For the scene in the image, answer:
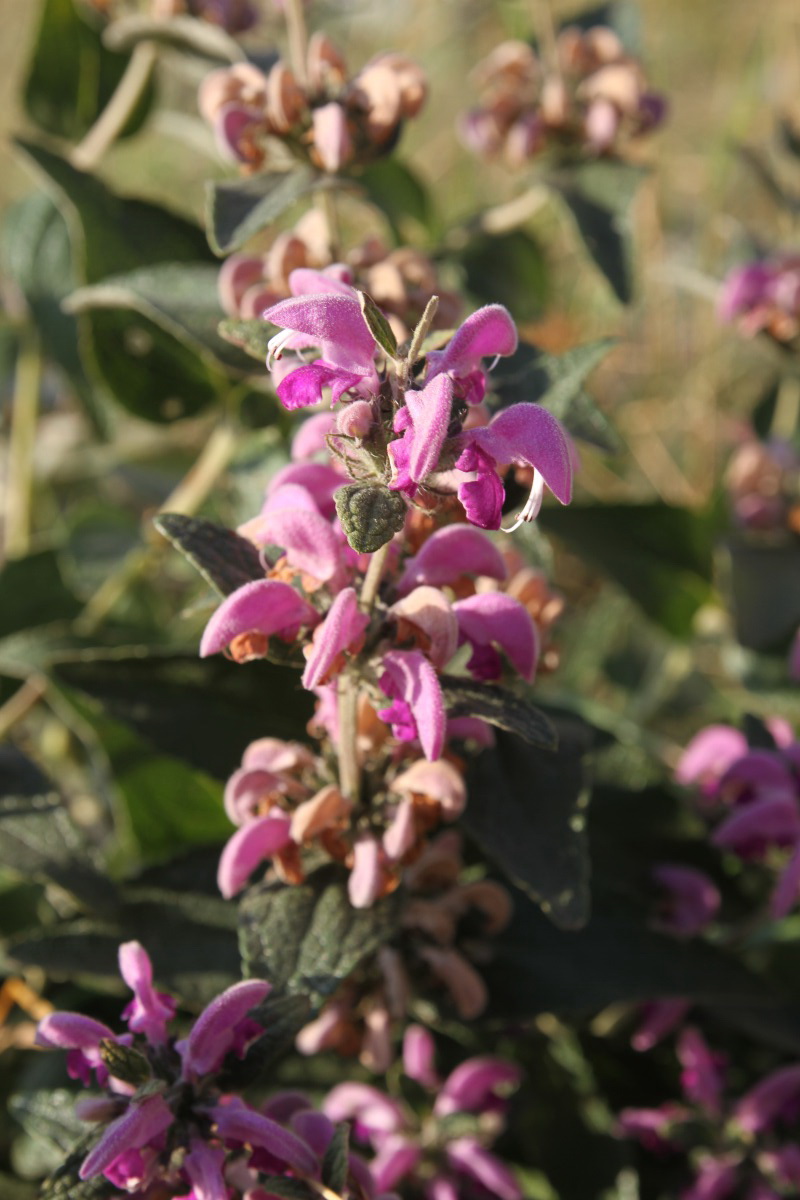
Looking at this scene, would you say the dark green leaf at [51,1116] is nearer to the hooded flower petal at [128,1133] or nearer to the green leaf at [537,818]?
the hooded flower petal at [128,1133]

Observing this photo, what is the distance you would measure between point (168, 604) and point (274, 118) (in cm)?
113

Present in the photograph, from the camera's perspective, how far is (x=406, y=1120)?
3.11 ft

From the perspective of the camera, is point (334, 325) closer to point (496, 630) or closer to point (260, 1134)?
point (496, 630)

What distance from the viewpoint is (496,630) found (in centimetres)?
67

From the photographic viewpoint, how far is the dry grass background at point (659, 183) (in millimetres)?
2168

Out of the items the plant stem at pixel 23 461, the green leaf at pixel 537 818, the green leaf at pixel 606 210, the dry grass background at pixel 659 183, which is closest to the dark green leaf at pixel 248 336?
the green leaf at pixel 537 818

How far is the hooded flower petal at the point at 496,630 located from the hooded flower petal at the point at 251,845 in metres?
0.17

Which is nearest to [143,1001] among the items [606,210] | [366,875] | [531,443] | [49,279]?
[366,875]

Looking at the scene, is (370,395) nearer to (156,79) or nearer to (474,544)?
(474,544)

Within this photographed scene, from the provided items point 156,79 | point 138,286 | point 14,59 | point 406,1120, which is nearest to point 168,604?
point 156,79

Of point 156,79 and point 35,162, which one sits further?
point 156,79

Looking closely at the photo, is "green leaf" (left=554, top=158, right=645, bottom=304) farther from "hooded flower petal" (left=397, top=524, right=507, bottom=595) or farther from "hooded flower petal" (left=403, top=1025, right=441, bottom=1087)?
"hooded flower petal" (left=403, top=1025, right=441, bottom=1087)

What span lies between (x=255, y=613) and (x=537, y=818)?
0.25 meters

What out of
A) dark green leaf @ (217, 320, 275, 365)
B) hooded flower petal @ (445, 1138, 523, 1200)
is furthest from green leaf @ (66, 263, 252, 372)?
hooded flower petal @ (445, 1138, 523, 1200)
